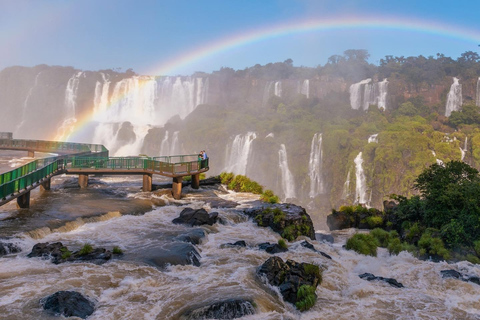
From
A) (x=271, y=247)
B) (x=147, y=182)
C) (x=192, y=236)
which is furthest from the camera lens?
(x=147, y=182)

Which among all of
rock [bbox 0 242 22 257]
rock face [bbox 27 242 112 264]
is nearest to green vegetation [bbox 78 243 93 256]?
rock face [bbox 27 242 112 264]

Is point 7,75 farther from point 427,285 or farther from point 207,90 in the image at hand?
point 427,285

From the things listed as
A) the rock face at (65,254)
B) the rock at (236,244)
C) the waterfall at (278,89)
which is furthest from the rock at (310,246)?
the waterfall at (278,89)

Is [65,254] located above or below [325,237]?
above

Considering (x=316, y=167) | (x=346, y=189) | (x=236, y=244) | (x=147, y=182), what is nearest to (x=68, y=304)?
(x=236, y=244)

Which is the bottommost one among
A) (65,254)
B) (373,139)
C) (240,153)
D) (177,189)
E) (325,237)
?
(325,237)

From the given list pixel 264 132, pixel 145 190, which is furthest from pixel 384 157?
pixel 145 190

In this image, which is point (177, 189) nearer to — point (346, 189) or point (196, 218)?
point (196, 218)
